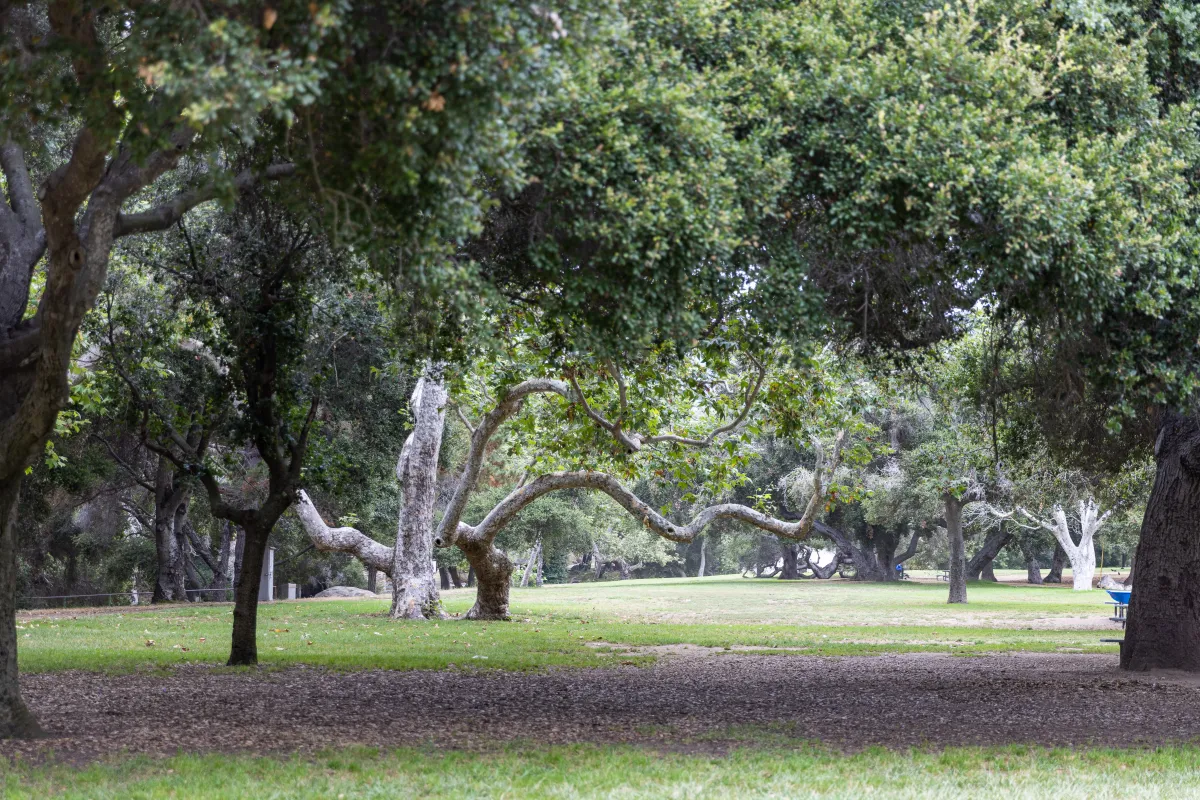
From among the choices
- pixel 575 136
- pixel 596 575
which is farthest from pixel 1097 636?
pixel 596 575

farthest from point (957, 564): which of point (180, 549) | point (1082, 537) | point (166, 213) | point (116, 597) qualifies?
point (166, 213)

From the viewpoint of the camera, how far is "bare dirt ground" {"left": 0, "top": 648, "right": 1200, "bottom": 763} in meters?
8.41

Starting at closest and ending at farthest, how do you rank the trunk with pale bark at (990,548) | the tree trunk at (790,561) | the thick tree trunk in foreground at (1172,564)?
the thick tree trunk in foreground at (1172,564)
the trunk with pale bark at (990,548)
the tree trunk at (790,561)

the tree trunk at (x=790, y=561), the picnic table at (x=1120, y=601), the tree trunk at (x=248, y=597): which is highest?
the tree trunk at (x=248, y=597)

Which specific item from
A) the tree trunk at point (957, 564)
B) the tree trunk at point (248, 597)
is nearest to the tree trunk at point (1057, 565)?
the tree trunk at point (957, 564)

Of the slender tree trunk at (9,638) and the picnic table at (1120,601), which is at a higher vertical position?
the slender tree trunk at (9,638)

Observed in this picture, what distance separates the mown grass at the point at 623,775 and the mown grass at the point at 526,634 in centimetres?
612

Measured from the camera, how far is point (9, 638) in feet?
26.4

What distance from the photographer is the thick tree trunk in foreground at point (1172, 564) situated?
1316 centimetres

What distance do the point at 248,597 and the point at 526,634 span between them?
7640mm

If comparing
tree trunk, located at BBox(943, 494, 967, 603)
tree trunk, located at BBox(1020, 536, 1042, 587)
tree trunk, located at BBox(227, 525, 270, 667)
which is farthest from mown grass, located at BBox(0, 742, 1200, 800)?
tree trunk, located at BBox(1020, 536, 1042, 587)

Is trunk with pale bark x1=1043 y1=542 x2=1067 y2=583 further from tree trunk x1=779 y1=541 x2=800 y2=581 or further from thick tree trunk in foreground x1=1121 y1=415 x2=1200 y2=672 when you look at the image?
thick tree trunk in foreground x1=1121 y1=415 x2=1200 y2=672

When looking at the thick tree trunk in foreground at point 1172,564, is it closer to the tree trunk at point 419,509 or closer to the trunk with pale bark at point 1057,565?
the tree trunk at point 419,509

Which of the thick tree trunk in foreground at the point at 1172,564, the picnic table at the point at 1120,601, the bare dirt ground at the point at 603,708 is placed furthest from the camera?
the picnic table at the point at 1120,601
